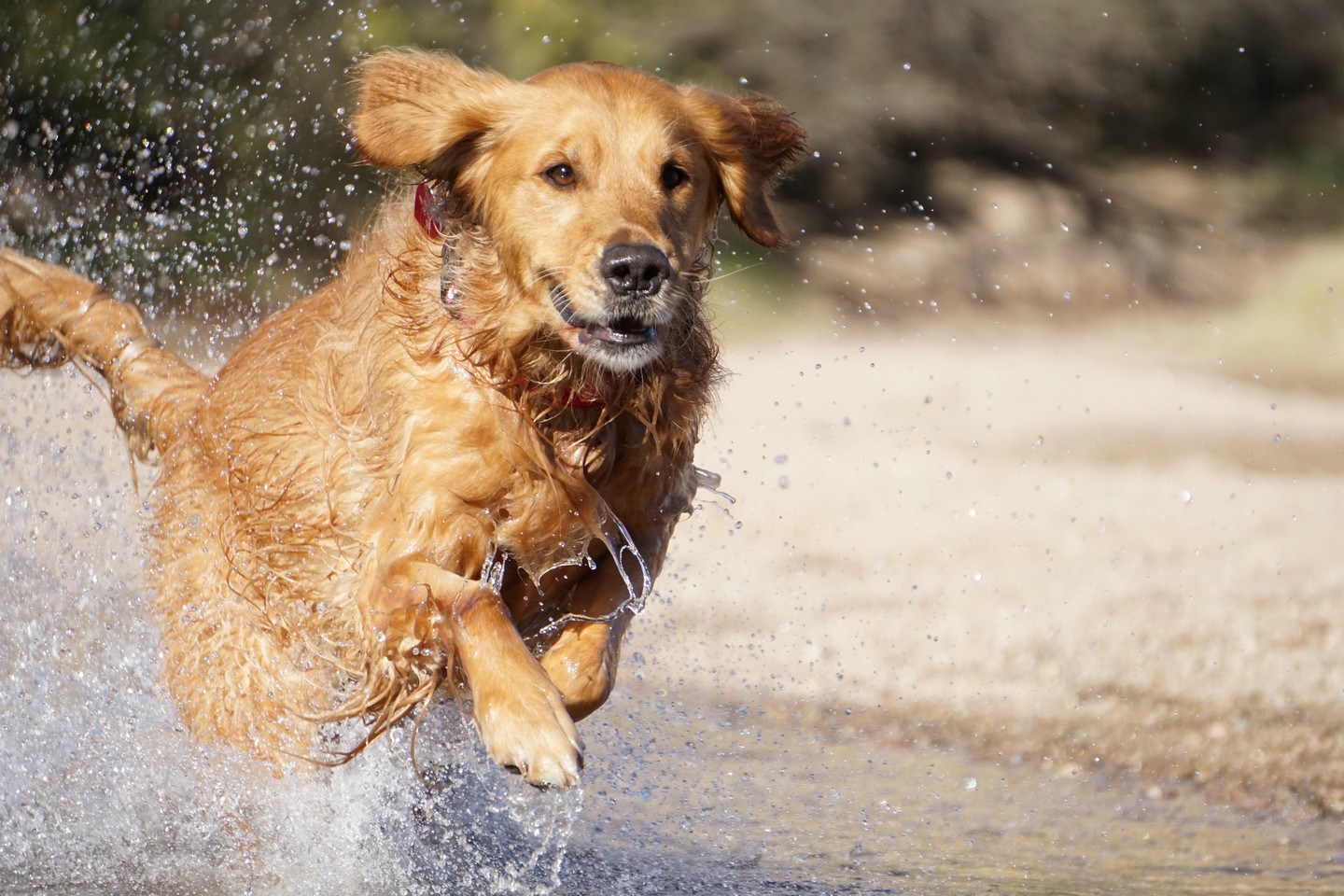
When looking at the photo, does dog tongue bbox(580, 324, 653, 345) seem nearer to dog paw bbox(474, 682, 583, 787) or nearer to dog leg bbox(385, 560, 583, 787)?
dog leg bbox(385, 560, 583, 787)

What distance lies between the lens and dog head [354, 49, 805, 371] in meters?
3.83

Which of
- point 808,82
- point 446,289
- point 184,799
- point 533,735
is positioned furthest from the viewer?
point 808,82

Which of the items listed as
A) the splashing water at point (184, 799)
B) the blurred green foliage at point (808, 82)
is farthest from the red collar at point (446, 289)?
the blurred green foliage at point (808, 82)

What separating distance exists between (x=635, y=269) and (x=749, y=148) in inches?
37.2

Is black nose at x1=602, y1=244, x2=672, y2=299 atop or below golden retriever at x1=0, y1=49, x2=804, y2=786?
atop

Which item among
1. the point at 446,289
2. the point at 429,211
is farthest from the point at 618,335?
the point at 429,211

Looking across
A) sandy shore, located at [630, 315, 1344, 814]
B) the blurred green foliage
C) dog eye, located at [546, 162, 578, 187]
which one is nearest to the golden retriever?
dog eye, located at [546, 162, 578, 187]

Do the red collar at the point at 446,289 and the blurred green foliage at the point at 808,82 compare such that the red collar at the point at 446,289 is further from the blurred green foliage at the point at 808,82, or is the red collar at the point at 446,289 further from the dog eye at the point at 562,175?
the blurred green foliage at the point at 808,82

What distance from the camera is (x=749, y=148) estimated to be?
4.48 metres

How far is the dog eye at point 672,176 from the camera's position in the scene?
405 cm

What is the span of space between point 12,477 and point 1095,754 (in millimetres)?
4995

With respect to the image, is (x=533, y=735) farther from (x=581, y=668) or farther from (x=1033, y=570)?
(x=1033, y=570)

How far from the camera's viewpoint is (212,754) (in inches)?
192

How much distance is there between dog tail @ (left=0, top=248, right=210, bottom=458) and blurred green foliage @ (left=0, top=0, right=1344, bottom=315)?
963 cm
